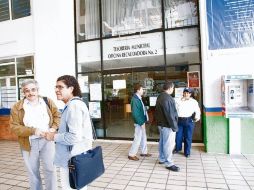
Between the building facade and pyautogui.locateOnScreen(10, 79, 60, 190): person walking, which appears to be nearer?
pyautogui.locateOnScreen(10, 79, 60, 190): person walking

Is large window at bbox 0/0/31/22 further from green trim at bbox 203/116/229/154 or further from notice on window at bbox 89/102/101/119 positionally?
green trim at bbox 203/116/229/154

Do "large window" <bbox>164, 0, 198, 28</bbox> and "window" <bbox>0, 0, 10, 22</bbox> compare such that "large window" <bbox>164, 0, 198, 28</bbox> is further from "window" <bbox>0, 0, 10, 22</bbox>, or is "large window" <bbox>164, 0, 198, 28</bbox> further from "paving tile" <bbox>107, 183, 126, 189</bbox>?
"window" <bbox>0, 0, 10, 22</bbox>

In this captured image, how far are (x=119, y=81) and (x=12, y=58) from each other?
3.64 metres

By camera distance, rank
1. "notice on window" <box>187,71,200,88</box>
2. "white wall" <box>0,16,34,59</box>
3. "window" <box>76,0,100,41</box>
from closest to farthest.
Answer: "notice on window" <box>187,71,200,88</box>, "window" <box>76,0,100,41</box>, "white wall" <box>0,16,34,59</box>

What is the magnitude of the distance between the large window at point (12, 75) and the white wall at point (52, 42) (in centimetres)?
54

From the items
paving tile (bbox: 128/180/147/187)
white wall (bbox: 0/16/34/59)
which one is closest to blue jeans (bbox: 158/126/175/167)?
paving tile (bbox: 128/180/147/187)

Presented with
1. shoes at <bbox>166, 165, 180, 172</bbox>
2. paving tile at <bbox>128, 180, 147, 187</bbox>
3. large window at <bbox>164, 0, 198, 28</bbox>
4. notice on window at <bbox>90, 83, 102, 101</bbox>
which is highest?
large window at <bbox>164, 0, 198, 28</bbox>

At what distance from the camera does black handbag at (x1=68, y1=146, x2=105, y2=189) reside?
1.91 m

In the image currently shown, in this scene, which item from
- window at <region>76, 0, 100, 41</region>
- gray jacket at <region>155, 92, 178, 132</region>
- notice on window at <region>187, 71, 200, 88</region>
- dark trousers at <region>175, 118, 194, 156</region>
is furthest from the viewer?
window at <region>76, 0, 100, 41</region>

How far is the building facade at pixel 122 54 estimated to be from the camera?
4.87 m

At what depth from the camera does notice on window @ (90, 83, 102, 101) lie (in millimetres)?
6531

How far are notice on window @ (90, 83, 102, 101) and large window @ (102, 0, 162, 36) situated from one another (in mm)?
1457

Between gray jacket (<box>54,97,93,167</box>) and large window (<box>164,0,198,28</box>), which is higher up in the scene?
large window (<box>164,0,198,28</box>)

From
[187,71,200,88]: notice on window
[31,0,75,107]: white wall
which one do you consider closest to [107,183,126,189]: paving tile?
[187,71,200,88]: notice on window
